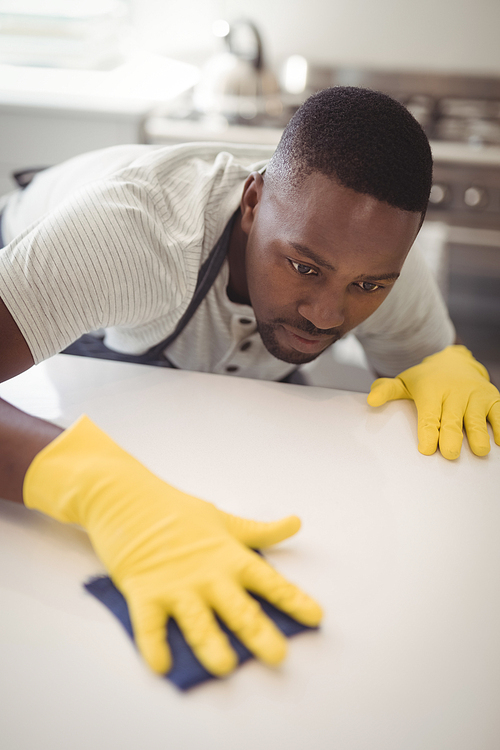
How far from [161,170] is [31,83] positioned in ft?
4.17

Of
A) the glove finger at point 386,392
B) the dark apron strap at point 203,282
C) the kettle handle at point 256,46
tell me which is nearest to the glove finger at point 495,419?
the glove finger at point 386,392

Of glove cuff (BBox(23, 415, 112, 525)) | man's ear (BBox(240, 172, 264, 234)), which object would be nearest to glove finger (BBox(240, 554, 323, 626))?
glove cuff (BBox(23, 415, 112, 525))

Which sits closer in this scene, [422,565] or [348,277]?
[422,565]

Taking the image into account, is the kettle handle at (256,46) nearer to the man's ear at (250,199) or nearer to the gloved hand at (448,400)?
the man's ear at (250,199)

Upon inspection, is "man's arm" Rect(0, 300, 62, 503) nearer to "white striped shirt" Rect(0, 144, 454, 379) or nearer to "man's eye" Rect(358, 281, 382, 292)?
"white striped shirt" Rect(0, 144, 454, 379)

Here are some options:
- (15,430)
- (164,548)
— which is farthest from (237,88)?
(164,548)

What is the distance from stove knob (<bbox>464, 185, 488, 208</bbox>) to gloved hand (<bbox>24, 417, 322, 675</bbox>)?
5.17ft

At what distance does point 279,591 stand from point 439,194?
1.63 meters

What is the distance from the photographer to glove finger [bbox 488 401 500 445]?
790 mm

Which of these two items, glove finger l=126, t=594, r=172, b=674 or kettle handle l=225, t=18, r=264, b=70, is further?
kettle handle l=225, t=18, r=264, b=70

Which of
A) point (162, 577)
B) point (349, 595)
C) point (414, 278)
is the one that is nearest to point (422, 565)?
point (349, 595)

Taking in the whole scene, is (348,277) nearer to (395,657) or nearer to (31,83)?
(395,657)

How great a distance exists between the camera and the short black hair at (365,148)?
2.34ft

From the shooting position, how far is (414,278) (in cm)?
105
